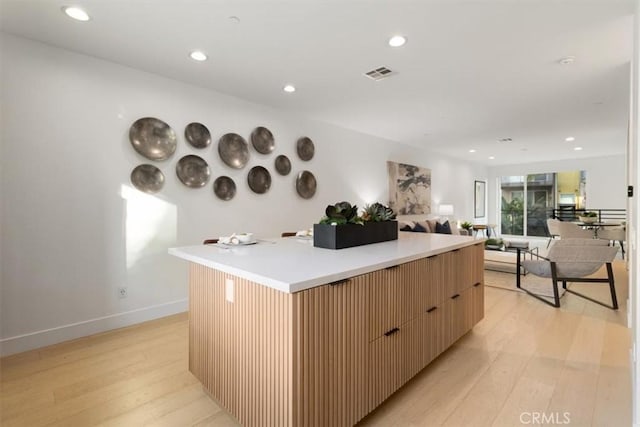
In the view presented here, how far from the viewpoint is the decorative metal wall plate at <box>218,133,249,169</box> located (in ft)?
11.4

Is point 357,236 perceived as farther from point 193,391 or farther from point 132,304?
point 132,304

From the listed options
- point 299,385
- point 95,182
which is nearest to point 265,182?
point 95,182

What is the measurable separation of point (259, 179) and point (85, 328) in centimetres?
228

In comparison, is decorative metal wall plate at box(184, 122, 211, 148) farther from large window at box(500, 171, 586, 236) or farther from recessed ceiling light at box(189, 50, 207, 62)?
large window at box(500, 171, 586, 236)

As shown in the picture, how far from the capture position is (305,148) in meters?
4.41

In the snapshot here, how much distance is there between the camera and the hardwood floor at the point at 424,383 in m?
1.64

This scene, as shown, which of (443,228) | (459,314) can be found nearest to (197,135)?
(459,314)

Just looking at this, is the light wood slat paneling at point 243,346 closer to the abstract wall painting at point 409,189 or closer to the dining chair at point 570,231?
the abstract wall painting at point 409,189

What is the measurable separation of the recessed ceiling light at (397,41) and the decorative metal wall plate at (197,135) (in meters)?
2.12

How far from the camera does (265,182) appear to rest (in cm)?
389

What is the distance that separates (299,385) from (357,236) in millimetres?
1051

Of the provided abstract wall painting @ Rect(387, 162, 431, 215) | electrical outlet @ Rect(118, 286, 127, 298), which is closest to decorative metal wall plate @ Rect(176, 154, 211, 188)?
electrical outlet @ Rect(118, 286, 127, 298)

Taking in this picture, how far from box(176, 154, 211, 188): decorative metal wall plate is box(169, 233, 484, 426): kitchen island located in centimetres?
148

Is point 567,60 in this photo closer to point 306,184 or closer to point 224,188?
point 306,184
